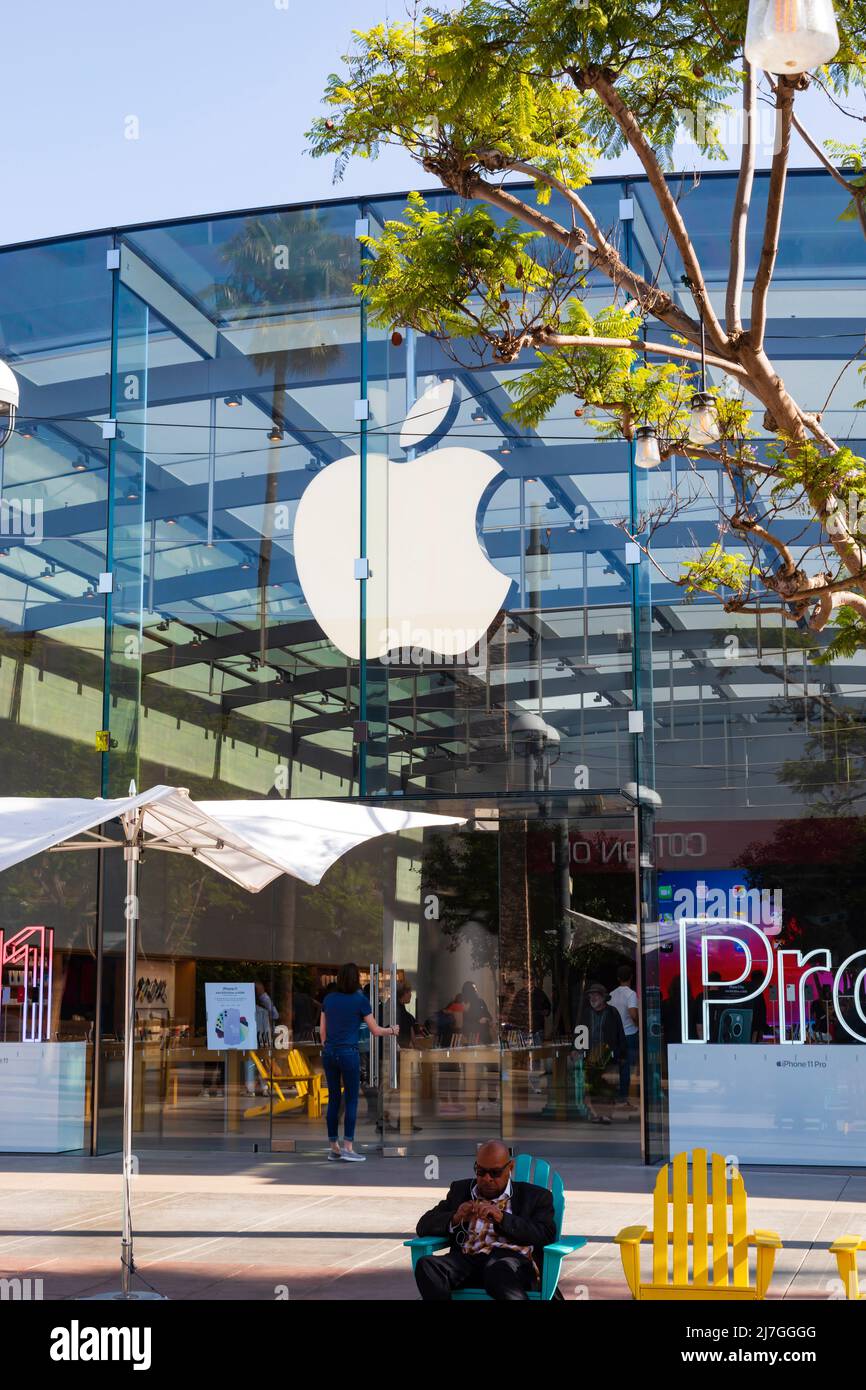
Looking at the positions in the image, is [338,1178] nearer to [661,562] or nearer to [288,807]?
[288,807]

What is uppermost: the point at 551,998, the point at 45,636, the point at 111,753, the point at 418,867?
the point at 45,636

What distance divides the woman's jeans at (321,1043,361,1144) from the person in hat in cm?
207

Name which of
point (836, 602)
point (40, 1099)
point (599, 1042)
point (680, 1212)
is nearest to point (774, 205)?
point (836, 602)

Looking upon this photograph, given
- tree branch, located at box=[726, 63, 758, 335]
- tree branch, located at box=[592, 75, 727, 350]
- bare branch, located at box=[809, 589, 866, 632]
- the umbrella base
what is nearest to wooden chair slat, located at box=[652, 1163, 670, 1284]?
the umbrella base

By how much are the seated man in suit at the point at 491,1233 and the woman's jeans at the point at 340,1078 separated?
5789 millimetres

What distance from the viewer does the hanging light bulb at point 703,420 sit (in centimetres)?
827

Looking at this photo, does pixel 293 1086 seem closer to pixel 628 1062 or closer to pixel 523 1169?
pixel 628 1062

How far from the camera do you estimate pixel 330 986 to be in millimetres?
14570

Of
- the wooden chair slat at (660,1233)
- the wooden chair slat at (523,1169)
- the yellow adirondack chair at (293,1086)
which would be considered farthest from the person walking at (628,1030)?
the wooden chair slat at (660,1233)

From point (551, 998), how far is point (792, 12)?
994 cm

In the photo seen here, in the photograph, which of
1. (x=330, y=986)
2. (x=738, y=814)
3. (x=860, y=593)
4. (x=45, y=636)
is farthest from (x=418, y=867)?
(x=860, y=593)

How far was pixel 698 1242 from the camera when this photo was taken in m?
7.47

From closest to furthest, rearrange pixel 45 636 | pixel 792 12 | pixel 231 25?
pixel 792 12 → pixel 231 25 → pixel 45 636

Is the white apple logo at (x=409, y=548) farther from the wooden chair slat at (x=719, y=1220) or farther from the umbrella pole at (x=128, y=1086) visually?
the wooden chair slat at (x=719, y=1220)
